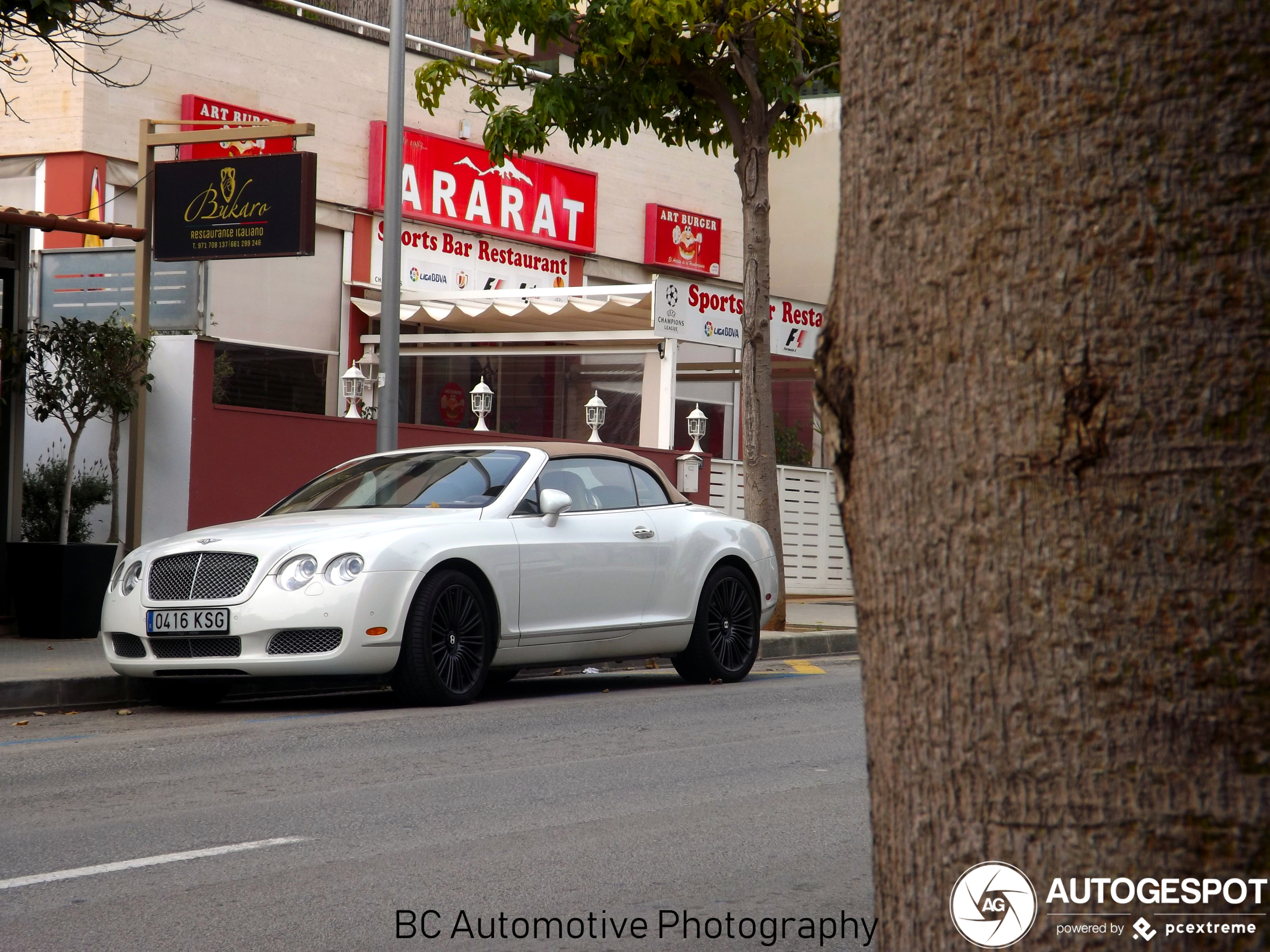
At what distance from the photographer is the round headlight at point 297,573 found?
880 cm

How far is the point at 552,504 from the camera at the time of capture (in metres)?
9.79

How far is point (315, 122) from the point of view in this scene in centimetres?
2209

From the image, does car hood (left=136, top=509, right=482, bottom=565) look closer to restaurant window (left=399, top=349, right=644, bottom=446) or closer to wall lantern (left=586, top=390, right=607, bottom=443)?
wall lantern (left=586, top=390, right=607, bottom=443)

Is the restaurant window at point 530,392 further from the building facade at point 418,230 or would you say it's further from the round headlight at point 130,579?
the round headlight at point 130,579

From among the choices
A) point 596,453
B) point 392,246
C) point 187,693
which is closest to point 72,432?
point 392,246

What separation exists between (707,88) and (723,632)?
612 centimetres

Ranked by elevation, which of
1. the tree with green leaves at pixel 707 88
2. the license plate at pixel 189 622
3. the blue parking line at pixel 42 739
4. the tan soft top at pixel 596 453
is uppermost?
the tree with green leaves at pixel 707 88

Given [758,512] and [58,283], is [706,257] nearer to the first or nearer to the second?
[758,512]

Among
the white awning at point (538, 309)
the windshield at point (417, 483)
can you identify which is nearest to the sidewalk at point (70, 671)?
the windshield at point (417, 483)

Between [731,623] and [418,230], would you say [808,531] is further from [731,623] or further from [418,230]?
[731,623]

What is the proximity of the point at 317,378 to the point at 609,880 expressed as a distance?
1877 cm

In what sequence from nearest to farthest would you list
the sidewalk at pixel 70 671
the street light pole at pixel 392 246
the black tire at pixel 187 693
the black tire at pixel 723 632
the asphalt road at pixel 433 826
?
the asphalt road at pixel 433 826
the sidewalk at pixel 70 671
the black tire at pixel 187 693
the black tire at pixel 723 632
the street light pole at pixel 392 246

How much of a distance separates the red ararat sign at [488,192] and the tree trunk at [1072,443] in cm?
2106

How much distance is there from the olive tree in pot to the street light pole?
2.06 meters
